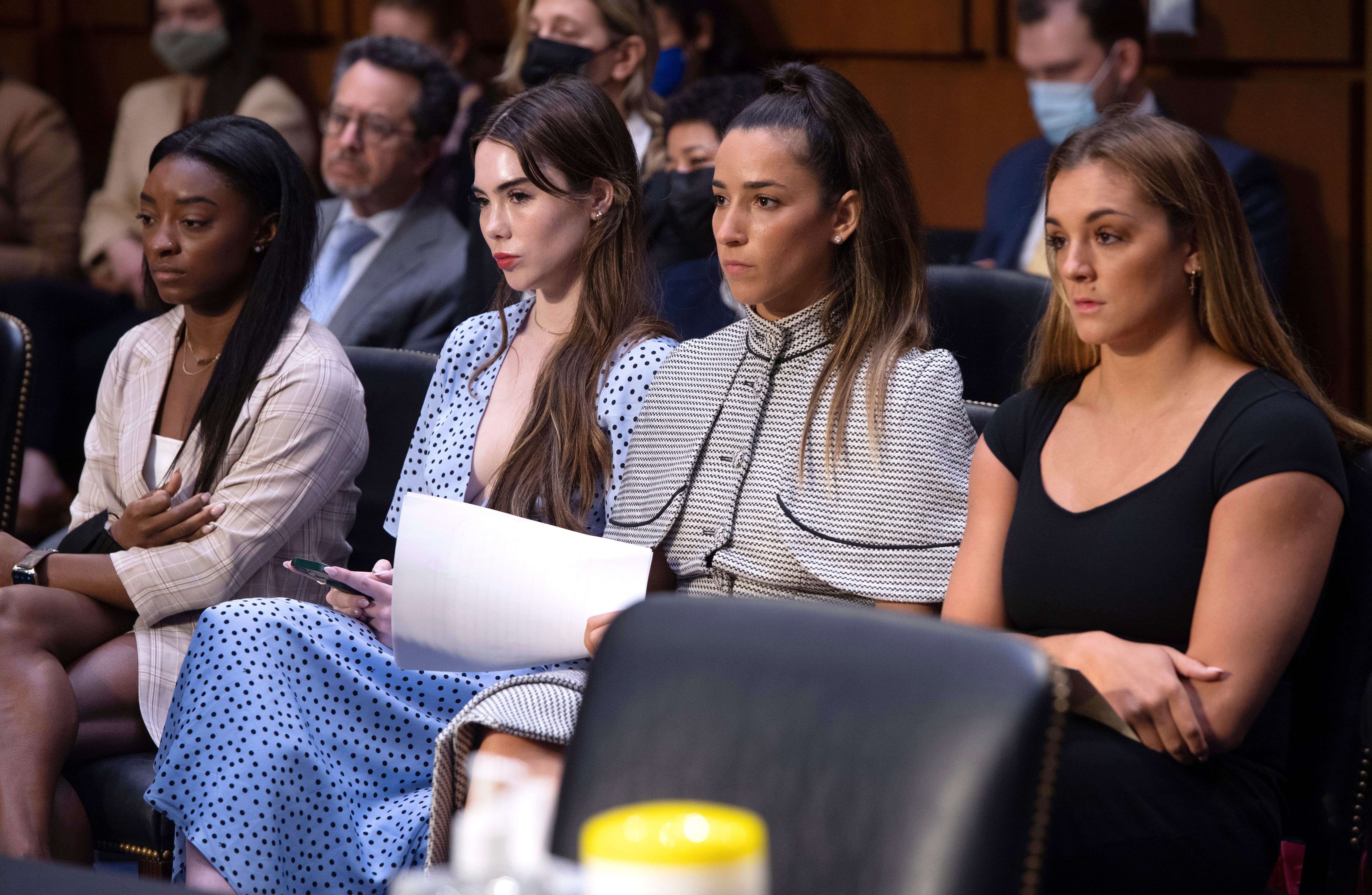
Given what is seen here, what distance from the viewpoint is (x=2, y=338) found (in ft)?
8.14

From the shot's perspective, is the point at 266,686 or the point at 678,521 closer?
the point at 266,686

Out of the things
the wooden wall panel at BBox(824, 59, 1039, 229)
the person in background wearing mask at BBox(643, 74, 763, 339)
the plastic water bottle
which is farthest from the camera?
the wooden wall panel at BBox(824, 59, 1039, 229)

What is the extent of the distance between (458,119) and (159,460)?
78.1 inches

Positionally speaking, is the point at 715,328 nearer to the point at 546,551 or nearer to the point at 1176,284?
the point at 546,551

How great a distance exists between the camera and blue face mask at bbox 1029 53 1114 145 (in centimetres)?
369

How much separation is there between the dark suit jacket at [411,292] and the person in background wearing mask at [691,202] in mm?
482

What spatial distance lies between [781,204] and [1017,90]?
2.55 m

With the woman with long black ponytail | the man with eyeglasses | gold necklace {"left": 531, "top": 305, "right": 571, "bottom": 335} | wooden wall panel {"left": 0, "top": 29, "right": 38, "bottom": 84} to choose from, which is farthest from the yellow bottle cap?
wooden wall panel {"left": 0, "top": 29, "right": 38, "bottom": 84}

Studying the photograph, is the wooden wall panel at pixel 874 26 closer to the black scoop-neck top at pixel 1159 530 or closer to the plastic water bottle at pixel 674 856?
the black scoop-neck top at pixel 1159 530

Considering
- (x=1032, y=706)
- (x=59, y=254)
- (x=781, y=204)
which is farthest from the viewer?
(x=59, y=254)

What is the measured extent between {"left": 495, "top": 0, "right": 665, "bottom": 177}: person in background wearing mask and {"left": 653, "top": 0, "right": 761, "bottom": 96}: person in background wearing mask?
0.48m

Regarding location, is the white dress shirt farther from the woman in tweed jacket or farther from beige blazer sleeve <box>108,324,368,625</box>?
the woman in tweed jacket

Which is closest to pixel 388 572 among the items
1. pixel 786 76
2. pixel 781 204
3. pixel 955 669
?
pixel 781 204

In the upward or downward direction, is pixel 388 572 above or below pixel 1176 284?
below
